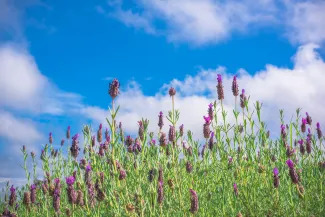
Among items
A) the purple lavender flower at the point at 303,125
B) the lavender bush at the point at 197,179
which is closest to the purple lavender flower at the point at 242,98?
the lavender bush at the point at 197,179

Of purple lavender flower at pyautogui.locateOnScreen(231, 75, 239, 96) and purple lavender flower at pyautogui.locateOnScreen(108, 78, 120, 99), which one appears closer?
purple lavender flower at pyautogui.locateOnScreen(108, 78, 120, 99)

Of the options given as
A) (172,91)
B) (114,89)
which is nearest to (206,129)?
(172,91)

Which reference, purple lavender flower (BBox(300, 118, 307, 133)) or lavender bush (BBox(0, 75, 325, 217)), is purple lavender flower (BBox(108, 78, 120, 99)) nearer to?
lavender bush (BBox(0, 75, 325, 217))

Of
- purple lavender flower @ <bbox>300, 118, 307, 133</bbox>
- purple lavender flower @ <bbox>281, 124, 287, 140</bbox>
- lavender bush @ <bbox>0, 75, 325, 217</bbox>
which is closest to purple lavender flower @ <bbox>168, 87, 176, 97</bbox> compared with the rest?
lavender bush @ <bbox>0, 75, 325, 217</bbox>

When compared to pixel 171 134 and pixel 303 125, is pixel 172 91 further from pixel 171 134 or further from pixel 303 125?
pixel 303 125

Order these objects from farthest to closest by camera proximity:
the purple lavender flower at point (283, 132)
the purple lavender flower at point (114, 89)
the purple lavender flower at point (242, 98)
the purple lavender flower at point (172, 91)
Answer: the purple lavender flower at point (283, 132) < the purple lavender flower at point (242, 98) < the purple lavender flower at point (172, 91) < the purple lavender flower at point (114, 89)

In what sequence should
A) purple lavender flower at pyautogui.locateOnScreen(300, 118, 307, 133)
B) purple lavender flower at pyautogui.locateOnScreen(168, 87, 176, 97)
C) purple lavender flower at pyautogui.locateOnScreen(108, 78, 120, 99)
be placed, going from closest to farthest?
purple lavender flower at pyautogui.locateOnScreen(108, 78, 120, 99) → purple lavender flower at pyautogui.locateOnScreen(168, 87, 176, 97) → purple lavender flower at pyautogui.locateOnScreen(300, 118, 307, 133)

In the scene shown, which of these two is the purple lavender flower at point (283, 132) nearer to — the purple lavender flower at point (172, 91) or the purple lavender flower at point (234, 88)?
the purple lavender flower at point (234, 88)

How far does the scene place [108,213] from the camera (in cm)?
373

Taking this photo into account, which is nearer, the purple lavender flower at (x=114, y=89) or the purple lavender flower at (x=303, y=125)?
the purple lavender flower at (x=114, y=89)

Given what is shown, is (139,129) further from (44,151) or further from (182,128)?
(44,151)

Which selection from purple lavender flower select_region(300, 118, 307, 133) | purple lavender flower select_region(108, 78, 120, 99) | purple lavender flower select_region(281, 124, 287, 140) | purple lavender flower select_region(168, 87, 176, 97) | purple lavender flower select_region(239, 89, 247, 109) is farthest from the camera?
purple lavender flower select_region(300, 118, 307, 133)

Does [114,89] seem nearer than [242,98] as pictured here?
Yes

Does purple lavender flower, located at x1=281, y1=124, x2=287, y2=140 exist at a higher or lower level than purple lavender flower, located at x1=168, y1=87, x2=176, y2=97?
lower
